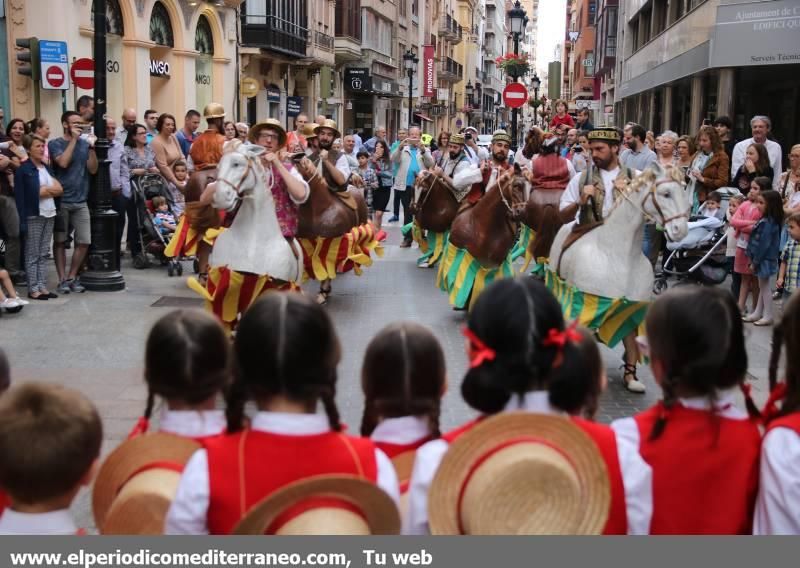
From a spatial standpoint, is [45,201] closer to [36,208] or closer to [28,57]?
[36,208]

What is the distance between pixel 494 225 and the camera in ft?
31.4

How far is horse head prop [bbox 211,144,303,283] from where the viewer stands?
23.7 feet

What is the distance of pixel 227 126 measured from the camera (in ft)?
45.2

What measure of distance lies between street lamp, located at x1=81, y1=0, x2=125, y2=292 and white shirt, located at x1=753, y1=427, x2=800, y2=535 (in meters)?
9.16

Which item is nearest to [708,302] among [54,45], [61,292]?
[61,292]

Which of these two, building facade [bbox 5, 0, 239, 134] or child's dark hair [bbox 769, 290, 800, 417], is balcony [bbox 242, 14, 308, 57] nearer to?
building facade [bbox 5, 0, 239, 134]

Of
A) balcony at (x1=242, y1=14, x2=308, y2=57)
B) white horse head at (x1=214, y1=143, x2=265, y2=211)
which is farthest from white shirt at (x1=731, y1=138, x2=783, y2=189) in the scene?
balcony at (x1=242, y1=14, x2=308, y2=57)

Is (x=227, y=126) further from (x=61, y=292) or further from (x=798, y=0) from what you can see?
(x=798, y=0)

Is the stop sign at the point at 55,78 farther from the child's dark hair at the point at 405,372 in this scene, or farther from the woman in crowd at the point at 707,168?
the child's dark hair at the point at 405,372

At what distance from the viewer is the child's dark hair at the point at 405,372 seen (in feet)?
9.64

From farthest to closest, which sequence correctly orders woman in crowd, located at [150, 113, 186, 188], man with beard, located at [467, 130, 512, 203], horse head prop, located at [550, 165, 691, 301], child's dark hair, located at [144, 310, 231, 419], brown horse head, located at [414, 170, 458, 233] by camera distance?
woman in crowd, located at [150, 113, 186, 188], brown horse head, located at [414, 170, 458, 233], man with beard, located at [467, 130, 512, 203], horse head prop, located at [550, 165, 691, 301], child's dark hair, located at [144, 310, 231, 419]

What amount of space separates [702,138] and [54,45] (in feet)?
36.3

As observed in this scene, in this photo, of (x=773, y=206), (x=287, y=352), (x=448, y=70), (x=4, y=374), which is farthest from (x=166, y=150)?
(x=448, y=70)

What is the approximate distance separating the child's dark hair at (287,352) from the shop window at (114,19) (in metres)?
20.3
